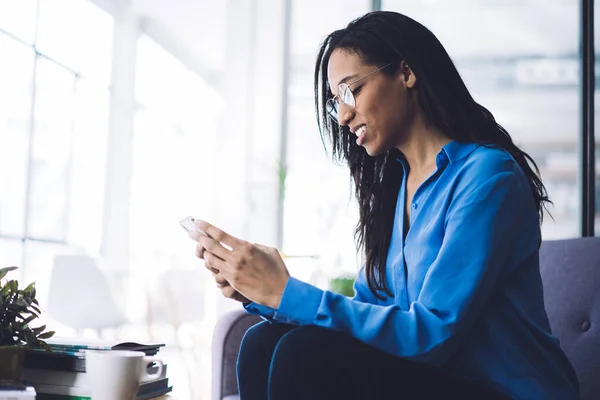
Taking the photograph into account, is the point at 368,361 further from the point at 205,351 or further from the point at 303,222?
the point at 205,351

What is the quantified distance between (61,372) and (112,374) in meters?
0.18

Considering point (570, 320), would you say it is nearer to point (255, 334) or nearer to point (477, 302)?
point (477, 302)

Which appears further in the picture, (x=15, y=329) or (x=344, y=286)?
(x=344, y=286)

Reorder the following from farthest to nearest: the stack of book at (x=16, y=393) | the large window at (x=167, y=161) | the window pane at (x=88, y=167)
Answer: the large window at (x=167, y=161) < the window pane at (x=88, y=167) < the stack of book at (x=16, y=393)

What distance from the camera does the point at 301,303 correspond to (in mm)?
1100

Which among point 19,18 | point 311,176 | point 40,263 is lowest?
point 40,263

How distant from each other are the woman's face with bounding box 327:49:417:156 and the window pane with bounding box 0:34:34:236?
2.56 meters

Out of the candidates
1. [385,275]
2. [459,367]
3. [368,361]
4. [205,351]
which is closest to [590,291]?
[385,275]

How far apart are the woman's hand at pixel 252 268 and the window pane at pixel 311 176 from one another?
2.53 meters

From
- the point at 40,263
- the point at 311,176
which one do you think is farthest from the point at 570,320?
the point at 40,263

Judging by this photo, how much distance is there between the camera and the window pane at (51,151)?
3736mm

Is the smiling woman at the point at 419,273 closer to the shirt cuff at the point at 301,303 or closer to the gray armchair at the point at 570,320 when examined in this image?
the shirt cuff at the point at 301,303

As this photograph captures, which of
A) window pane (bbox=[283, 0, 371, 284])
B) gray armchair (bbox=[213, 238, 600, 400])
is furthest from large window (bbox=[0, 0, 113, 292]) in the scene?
gray armchair (bbox=[213, 238, 600, 400])

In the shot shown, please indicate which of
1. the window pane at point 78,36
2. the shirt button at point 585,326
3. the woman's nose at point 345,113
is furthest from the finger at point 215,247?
the window pane at point 78,36
